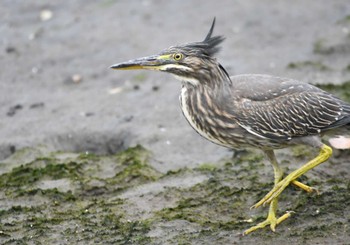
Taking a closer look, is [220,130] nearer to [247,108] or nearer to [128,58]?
[247,108]

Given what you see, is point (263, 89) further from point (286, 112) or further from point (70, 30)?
point (70, 30)

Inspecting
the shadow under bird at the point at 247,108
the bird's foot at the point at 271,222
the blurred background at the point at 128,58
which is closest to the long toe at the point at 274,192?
the shadow under bird at the point at 247,108

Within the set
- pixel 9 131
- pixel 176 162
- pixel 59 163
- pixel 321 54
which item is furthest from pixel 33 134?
pixel 321 54

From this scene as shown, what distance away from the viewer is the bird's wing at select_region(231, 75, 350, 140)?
7.40 metres

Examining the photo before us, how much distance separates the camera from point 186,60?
739 cm

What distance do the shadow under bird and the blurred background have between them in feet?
4.70

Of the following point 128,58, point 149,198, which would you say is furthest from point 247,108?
point 128,58

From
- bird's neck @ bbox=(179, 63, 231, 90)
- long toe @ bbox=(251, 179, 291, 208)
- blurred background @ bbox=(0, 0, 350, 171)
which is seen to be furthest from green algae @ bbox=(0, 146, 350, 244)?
bird's neck @ bbox=(179, 63, 231, 90)

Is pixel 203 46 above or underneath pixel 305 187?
above

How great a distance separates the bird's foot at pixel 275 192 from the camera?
24.2 ft

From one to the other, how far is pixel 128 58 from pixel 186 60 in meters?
4.01

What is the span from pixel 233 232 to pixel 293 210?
0.70m

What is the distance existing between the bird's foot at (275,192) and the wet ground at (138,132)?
19 centimetres

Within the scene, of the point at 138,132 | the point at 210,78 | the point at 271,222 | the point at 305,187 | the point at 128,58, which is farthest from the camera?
the point at 128,58
